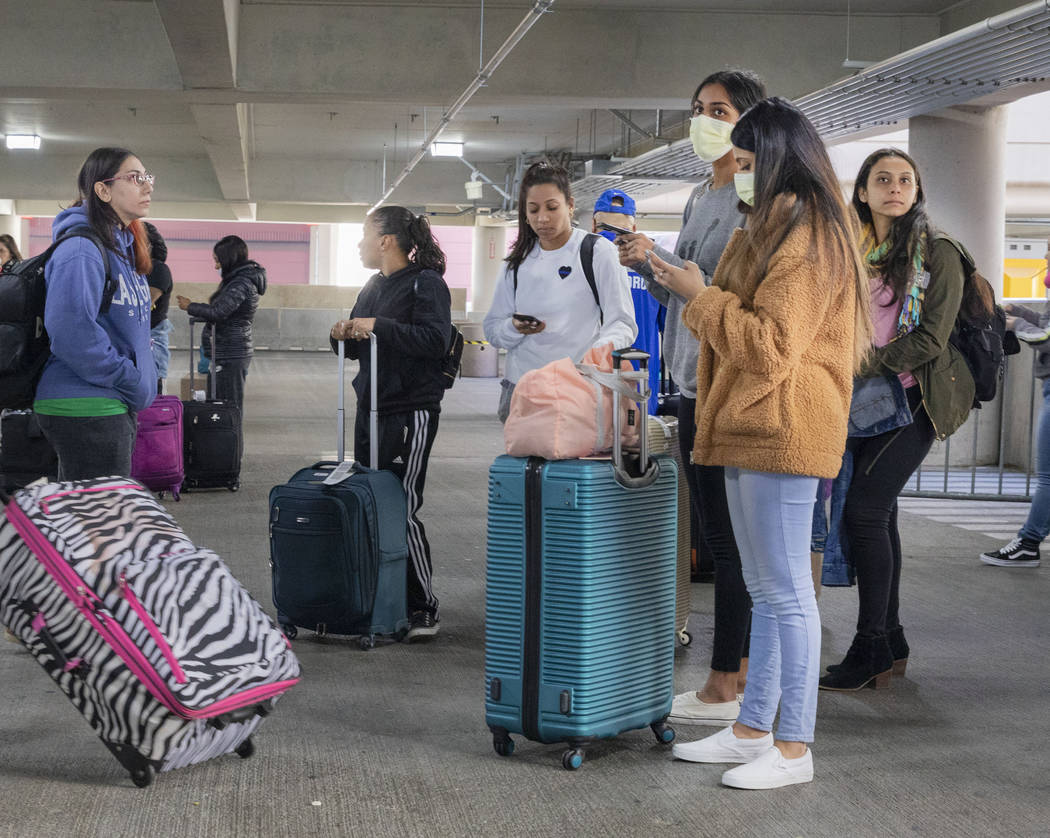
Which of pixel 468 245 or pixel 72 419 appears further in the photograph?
pixel 468 245

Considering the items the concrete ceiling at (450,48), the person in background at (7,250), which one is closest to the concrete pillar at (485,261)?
the concrete ceiling at (450,48)

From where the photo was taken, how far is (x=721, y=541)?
9.75 ft

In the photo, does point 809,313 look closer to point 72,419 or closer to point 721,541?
point 721,541

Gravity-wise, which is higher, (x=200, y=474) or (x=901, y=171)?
(x=901, y=171)

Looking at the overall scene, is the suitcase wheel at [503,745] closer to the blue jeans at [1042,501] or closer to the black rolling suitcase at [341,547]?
the black rolling suitcase at [341,547]

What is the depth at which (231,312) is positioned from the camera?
24.8ft

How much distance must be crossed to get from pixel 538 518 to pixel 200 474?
479 cm

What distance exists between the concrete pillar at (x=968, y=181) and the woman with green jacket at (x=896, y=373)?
6.08m

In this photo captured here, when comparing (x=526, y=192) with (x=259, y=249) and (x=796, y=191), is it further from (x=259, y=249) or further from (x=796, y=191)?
(x=259, y=249)

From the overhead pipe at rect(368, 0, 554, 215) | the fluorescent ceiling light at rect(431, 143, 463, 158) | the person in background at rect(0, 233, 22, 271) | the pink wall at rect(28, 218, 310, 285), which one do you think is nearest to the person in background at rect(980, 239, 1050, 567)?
the overhead pipe at rect(368, 0, 554, 215)

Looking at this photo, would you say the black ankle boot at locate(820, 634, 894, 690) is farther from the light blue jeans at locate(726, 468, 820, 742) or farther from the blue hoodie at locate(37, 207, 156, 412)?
the blue hoodie at locate(37, 207, 156, 412)

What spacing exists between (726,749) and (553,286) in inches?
59.8

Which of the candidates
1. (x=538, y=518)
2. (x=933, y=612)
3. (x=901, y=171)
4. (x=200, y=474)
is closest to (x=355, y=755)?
(x=538, y=518)

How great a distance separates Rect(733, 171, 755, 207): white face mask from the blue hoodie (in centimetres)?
170
